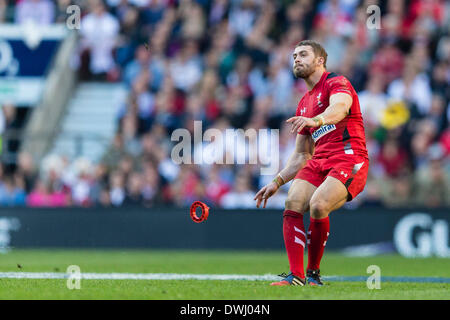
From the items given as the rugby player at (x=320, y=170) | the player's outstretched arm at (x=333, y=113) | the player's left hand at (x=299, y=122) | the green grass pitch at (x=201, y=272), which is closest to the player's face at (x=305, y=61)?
the rugby player at (x=320, y=170)

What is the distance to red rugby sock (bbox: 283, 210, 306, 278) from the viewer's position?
9.17 metres

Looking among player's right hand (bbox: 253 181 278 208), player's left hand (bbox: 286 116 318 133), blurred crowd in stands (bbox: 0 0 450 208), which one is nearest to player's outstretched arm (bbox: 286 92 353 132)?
player's left hand (bbox: 286 116 318 133)

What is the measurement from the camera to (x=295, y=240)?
924cm

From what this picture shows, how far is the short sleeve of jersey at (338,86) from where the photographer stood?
917 centimetres

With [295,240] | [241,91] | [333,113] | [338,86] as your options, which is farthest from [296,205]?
[241,91]

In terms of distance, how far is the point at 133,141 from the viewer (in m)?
18.9

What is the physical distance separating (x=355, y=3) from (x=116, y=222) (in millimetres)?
6741

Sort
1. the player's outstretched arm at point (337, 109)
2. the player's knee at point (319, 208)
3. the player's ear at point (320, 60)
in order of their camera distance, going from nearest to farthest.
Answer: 1. the player's outstretched arm at point (337, 109)
2. the player's knee at point (319, 208)
3. the player's ear at point (320, 60)

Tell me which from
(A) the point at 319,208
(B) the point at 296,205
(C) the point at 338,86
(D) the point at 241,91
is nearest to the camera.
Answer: (A) the point at 319,208

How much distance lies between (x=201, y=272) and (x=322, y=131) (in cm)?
330

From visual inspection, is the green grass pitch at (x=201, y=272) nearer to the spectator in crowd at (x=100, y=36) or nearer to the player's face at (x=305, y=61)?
the player's face at (x=305, y=61)

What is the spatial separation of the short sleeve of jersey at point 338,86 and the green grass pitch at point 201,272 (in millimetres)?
1905

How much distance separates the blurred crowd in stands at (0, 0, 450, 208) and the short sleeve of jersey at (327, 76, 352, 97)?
25.4 feet

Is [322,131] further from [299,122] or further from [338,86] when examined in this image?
[299,122]
